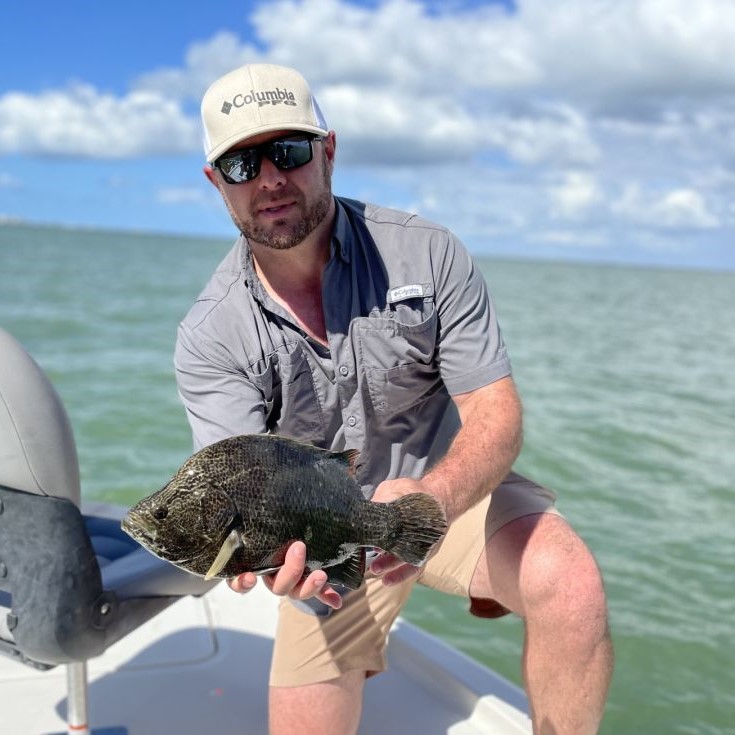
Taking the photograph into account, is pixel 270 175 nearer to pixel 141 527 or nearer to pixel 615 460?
pixel 141 527

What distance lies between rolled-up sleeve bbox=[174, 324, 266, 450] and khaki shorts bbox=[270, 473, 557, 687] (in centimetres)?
81

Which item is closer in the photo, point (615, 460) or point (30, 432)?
point (30, 432)

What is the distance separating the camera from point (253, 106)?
3047 mm

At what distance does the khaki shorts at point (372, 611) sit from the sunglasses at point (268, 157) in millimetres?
1507

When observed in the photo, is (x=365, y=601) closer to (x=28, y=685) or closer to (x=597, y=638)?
(x=597, y=638)

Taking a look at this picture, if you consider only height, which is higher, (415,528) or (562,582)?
(415,528)

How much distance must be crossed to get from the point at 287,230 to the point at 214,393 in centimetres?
66

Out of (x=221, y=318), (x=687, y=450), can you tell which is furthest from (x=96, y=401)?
(x=221, y=318)

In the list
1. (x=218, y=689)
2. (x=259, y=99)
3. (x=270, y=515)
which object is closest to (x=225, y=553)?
(x=270, y=515)

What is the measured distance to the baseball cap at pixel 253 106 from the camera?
9.99 ft

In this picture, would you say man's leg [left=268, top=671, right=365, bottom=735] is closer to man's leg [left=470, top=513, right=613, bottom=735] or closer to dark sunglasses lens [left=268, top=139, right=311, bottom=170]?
man's leg [left=470, top=513, right=613, bottom=735]

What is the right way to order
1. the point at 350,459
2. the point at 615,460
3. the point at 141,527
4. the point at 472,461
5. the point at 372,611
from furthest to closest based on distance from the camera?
1. the point at 615,460
2. the point at 372,611
3. the point at 472,461
4. the point at 350,459
5. the point at 141,527

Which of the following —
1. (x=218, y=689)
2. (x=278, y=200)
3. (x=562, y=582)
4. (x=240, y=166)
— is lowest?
(x=218, y=689)

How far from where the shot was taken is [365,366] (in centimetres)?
331
